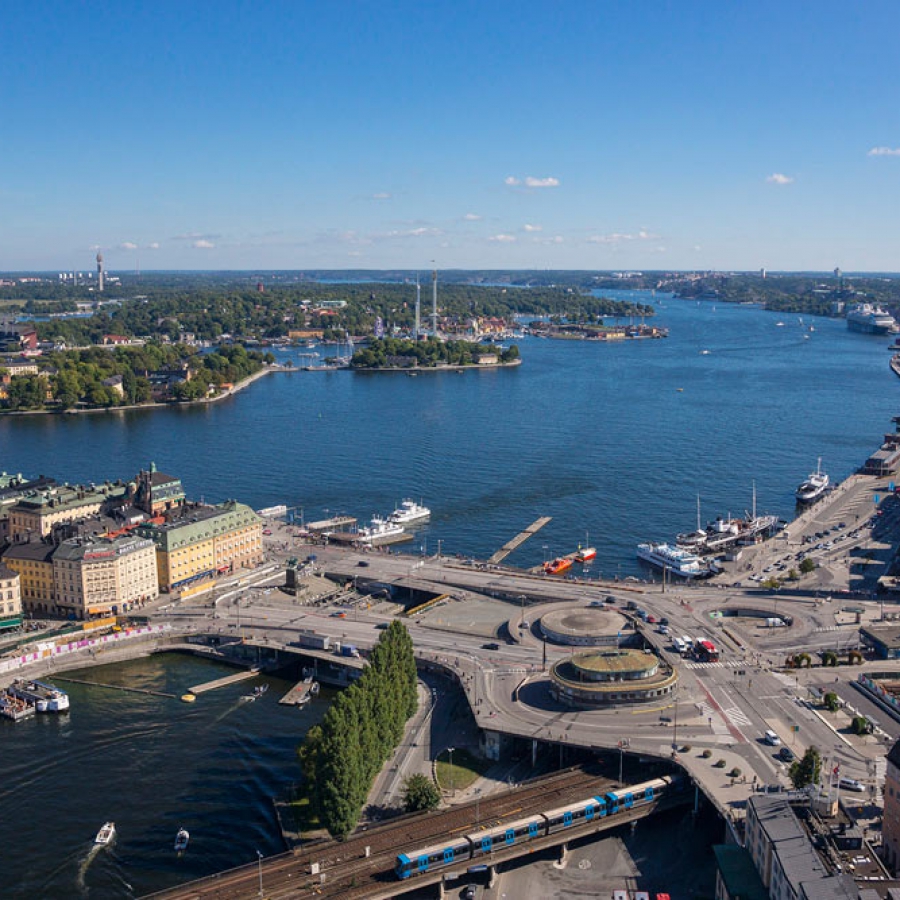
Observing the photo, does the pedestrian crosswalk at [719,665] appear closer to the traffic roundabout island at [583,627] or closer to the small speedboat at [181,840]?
the traffic roundabout island at [583,627]

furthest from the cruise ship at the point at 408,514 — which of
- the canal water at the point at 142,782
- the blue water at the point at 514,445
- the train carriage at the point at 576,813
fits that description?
the train carriage at the point at 576,813

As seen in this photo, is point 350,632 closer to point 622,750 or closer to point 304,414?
point 622,750

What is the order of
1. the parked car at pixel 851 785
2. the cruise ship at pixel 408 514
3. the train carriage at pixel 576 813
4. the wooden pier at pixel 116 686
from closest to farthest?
1. the train carriage at pixel 576 813
2. the parked car at pixel 851 785
3. the wooden pier at pixel 116 686
4. the cruise ship at pixel 408 514

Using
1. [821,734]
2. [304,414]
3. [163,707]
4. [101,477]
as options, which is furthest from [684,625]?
[304,414]

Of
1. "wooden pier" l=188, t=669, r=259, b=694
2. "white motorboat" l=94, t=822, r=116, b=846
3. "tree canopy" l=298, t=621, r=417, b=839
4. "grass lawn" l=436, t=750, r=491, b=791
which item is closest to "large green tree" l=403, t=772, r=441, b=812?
"tree canopy" l=298, t=621, r=417, b=839

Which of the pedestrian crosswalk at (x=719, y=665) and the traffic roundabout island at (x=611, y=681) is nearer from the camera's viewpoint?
the traffic roundabout island at (x=611, y=681)

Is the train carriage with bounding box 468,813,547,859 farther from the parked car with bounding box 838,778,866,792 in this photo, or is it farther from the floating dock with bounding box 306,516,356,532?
the floating dock with bounding box 306,516,356,532

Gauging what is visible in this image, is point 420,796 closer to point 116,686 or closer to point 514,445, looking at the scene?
point 116,686

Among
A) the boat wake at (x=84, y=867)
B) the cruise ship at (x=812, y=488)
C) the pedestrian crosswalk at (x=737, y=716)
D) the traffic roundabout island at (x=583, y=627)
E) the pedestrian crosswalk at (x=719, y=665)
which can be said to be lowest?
the boat wake at (x=84, y=867)
